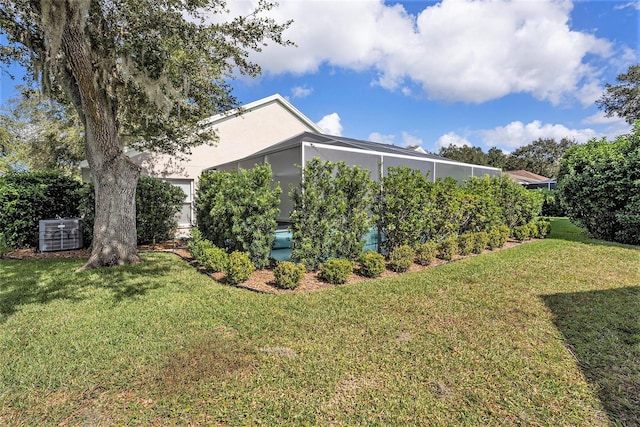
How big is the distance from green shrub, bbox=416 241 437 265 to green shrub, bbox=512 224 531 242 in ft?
13.0

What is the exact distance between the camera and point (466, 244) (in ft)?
23.6

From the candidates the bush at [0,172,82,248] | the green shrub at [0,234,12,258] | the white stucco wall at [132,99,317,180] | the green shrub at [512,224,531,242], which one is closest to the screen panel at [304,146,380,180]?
the green shrub at [512,224,531,242]

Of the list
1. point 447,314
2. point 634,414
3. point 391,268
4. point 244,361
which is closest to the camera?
point 634,414

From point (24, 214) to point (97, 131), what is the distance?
4.30 meters

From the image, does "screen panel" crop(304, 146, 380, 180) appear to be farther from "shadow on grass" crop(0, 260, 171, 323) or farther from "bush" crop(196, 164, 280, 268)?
"shadow on grass" crop(0, 260, 171, 323)

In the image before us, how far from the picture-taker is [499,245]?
807cm

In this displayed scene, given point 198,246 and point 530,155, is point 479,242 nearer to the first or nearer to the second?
point 198,246

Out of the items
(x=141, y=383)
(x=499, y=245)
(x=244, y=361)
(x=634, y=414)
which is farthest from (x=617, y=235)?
(x=141, y=383)

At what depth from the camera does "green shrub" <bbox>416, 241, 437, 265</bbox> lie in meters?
6.36

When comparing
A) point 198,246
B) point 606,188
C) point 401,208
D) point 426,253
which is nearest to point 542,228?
point 606,188

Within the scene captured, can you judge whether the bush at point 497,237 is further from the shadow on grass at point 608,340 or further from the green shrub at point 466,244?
the shadow on grass at point 608,340

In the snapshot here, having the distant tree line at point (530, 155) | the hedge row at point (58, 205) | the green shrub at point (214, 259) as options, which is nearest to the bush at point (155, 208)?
the hedge row at point (58, 205)

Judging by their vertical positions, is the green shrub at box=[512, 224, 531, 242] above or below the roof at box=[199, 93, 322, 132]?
below

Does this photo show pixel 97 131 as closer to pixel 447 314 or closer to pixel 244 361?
pixel 244 361
